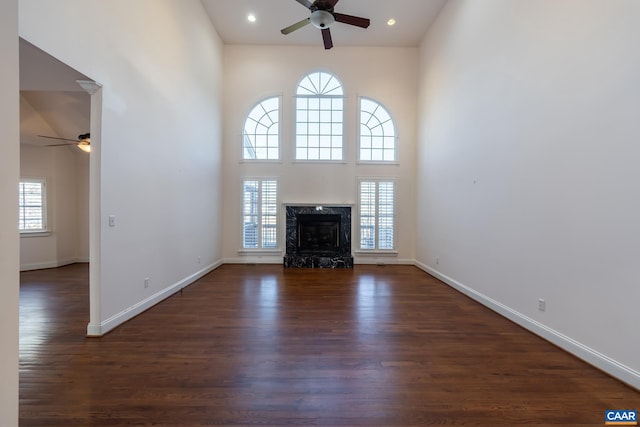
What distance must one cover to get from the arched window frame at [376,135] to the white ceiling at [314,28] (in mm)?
1396

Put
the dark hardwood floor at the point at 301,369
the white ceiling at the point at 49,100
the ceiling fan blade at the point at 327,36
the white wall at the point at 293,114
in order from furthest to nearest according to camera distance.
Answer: the white wall at the point at 293,114, the ceiling fan blade at the point at 327,36, the white ceiling at the point at 49,100, the dark hardwood floor at the point at 301,369

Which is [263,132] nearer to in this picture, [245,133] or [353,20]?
[245,133]

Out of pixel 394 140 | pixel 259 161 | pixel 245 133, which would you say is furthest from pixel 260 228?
pixel 394 140

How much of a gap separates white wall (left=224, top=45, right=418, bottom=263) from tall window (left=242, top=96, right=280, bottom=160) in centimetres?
15

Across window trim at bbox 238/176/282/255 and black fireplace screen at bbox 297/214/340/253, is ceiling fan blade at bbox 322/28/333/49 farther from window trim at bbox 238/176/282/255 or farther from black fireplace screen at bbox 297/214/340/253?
black fireplace screen at bbox 297/214/340/253

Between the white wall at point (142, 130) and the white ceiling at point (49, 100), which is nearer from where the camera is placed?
the white ceiling at point (49, 100)

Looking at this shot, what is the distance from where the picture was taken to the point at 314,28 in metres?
5.63

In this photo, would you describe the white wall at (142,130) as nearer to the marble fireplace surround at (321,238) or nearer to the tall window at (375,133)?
the marble fireplace surround at (321,238)

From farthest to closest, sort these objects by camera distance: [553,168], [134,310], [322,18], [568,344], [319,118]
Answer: [319,118] → [322,18] → [134,310] → [553,168] → [568,344]

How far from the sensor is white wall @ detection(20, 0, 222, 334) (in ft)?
8.14

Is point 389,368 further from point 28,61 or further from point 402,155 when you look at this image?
point 402,155

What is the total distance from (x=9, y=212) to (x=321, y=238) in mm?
5452

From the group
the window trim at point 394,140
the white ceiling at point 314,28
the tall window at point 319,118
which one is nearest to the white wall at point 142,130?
the white ceiling at point 314,28

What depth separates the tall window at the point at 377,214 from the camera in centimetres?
642
